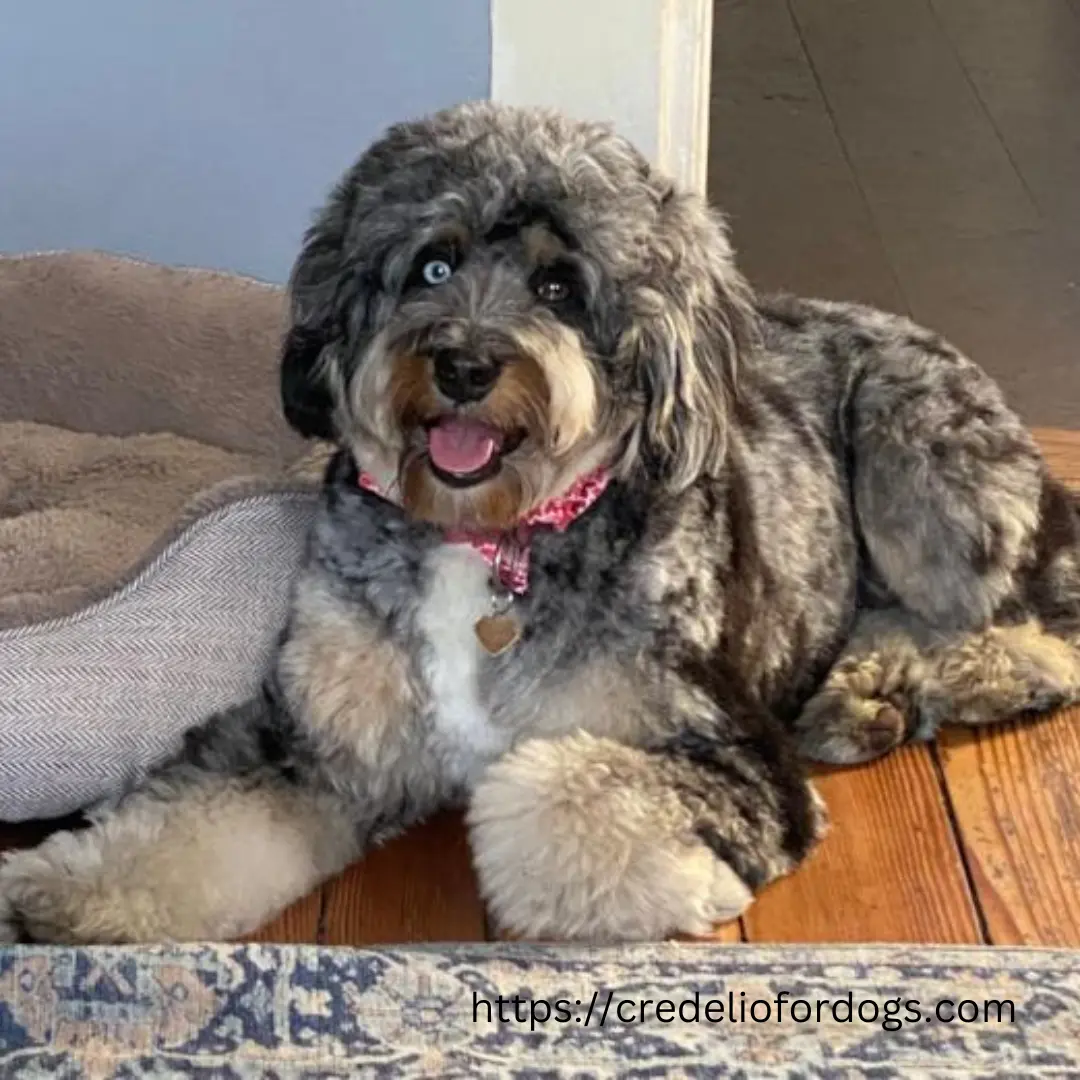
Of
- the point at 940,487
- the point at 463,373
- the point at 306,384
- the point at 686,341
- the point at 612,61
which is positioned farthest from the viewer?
the point at 612,61

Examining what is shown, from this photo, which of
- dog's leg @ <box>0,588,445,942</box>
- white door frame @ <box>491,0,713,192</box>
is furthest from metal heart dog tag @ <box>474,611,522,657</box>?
white door frame @ <box>491,0,713,192</box>

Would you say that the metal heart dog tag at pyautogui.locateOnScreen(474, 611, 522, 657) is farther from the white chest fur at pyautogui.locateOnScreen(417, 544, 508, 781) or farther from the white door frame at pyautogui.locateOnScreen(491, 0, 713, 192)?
the white door frame at pyautogui.locateOnScreen(491, 0, 713, 192)

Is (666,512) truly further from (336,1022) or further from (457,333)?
(336,1022)

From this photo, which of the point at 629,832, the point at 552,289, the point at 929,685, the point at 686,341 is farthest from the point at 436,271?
the point at 929,685

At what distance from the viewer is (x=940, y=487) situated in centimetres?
260

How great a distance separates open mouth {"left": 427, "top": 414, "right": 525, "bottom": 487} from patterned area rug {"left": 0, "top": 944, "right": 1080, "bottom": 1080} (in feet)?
1.71

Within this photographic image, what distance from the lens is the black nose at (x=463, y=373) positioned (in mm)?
1995

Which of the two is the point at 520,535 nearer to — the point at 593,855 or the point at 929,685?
the point at 593,855

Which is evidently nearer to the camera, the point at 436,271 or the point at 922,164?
the point at 436,271

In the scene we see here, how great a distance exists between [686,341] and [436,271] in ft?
0.91

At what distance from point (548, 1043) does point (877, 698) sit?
0.78m

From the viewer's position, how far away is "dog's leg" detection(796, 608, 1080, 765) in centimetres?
256

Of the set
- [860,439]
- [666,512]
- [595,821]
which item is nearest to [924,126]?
[860,439]

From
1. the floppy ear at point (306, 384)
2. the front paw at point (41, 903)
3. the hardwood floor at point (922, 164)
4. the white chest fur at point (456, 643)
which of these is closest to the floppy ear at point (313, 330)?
the floppy ear at point (306, 384)
